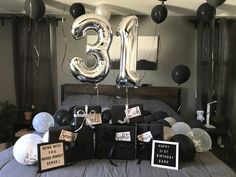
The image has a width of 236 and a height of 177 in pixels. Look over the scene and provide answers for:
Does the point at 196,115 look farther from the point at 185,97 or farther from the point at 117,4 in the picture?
the point at 117,4

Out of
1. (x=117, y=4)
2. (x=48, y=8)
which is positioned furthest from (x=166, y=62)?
(x=48, y=8)

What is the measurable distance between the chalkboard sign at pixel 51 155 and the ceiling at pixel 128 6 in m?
1.90

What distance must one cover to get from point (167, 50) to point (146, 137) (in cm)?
212

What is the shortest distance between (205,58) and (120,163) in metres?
2.31

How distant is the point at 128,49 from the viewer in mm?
1932

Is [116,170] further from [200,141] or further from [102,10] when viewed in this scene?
[102,10]

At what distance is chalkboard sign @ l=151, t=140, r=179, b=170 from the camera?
1.63 meters

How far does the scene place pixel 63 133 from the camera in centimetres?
163

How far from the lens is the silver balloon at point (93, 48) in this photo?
179 cm

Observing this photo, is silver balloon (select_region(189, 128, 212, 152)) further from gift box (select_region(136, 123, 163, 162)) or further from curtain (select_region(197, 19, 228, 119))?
curtain (select_region(197, 19, 228, 119))

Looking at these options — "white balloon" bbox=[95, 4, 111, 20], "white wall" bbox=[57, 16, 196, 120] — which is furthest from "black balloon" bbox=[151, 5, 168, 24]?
"white wall" bbox=[57, 16, 196, 120]

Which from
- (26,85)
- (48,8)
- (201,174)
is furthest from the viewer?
(26,85)

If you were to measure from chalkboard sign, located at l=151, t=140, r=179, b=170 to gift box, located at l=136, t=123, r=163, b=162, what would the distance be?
0.06m

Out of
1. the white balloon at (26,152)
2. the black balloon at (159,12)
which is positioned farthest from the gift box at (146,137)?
the black balloon at (159,12)
